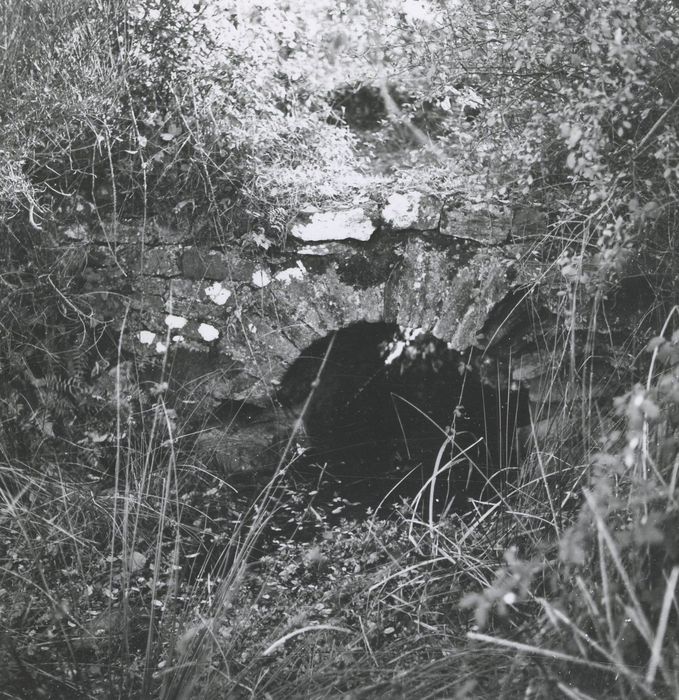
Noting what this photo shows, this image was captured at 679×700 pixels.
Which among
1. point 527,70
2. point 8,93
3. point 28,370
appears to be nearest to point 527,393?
point 527,70

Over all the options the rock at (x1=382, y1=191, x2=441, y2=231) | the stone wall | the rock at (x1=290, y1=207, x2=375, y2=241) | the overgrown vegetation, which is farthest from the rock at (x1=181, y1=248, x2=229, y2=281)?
the rock at (x1=382, y1=191, x2=441, y2=231)

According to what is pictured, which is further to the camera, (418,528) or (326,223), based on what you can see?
(326,223)

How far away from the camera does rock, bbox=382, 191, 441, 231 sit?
3.82 metres

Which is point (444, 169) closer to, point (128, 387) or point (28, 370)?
point (128, 387)

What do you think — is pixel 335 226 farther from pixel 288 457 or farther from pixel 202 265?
pixel 288 457

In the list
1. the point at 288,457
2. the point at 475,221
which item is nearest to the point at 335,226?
the point at 475,221

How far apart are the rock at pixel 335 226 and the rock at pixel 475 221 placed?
1.26 ft

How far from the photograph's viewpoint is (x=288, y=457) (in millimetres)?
4070

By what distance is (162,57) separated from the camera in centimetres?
419

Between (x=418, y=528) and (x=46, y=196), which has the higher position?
(x=46, y=196)

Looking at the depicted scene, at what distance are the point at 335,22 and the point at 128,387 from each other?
2676 mm

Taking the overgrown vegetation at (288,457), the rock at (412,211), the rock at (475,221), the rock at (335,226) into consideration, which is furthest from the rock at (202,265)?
the rock at (475,221)

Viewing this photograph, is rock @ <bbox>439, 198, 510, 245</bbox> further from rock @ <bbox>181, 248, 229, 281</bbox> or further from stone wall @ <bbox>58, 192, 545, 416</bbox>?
rock @ <bbox>181, 248, 229, 281</bbox>

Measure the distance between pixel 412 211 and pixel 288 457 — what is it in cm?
139
